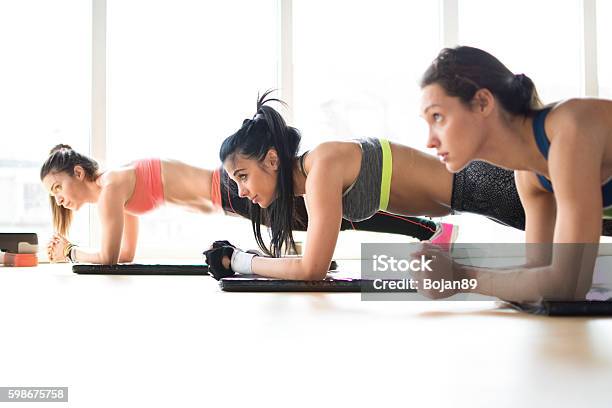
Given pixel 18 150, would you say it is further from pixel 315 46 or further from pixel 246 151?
pixel 246 151

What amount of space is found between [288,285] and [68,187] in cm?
151

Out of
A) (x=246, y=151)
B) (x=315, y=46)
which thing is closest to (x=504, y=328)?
(x=246, y=151)

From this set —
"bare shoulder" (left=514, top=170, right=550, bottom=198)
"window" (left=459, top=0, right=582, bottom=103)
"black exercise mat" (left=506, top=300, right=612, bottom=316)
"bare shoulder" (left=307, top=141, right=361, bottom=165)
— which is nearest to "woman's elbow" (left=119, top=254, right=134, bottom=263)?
"bare shoulder" (left=307, top=141, right=361, bottom=165)

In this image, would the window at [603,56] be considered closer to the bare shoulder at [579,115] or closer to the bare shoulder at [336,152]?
the bare shoulder at [336,152]

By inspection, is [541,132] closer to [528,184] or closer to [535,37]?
[528,184]

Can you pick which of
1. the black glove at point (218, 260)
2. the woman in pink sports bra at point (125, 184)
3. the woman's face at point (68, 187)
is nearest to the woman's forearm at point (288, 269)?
the black glove at point (218, 260)

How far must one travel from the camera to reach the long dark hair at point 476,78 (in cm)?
134

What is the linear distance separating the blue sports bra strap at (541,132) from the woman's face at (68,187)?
89.4 inches

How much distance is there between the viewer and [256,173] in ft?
6.93

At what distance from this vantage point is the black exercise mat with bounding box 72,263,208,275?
9.58ft

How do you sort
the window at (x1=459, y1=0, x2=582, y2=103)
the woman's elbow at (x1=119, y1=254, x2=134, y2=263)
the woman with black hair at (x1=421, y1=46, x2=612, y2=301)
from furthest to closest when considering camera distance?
1. the window at (x1=459, y1=0, x2=582, y2=103)
2. the woman's elbow at (x1=119, y1=254, x2=134, y2=263)
3. the woman with black hair at (x1=421, y1=46, x2=612, y2=301)

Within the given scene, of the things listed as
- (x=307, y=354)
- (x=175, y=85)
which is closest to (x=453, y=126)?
(x=307, y=354)

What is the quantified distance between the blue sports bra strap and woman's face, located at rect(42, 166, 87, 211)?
89.4 inches

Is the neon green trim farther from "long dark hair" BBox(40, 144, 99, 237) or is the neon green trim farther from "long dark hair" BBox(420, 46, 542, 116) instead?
"long dark hair" BBox(40, 144, 99, 237)
